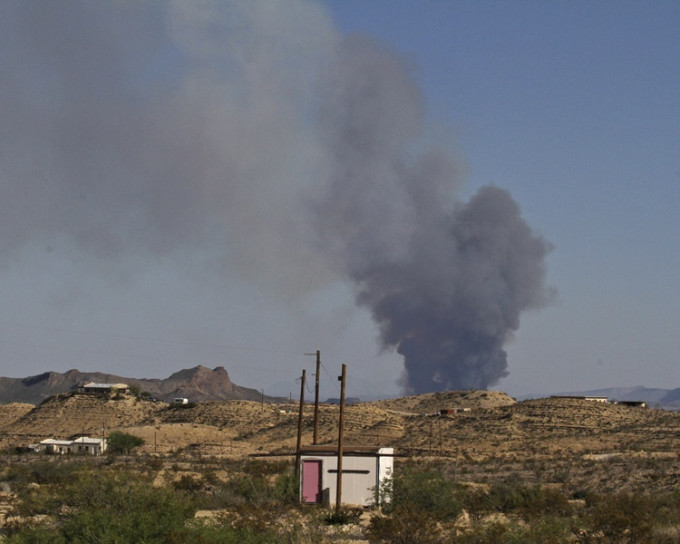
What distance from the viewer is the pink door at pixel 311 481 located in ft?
119

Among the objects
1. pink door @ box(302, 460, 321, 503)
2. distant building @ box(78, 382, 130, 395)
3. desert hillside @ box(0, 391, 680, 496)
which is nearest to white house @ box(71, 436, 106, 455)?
desert hillside @ box(0, 391, 680, 496)

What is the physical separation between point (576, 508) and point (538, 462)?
980 inches

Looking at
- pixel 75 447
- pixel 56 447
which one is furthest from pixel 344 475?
pixel 56 447

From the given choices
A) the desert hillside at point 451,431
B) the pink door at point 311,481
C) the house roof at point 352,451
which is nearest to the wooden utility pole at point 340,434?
the pink door at point 311,481

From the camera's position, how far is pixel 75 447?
259 ft

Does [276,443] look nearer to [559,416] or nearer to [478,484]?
[559,416]

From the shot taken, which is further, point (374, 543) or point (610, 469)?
point (610, 469)

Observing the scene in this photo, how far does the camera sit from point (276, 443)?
3307 inches

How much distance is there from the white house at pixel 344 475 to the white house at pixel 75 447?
45676 millimetres

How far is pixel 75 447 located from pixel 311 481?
48353 mm

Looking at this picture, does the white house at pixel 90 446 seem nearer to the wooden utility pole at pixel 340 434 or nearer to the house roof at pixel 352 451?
the house roof at pixel 352 451

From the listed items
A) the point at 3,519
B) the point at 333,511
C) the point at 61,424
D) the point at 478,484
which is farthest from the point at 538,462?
the point at 61,424

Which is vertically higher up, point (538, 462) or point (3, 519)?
point (538, 462)

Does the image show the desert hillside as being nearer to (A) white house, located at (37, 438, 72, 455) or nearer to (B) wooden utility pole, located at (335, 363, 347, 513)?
(A) white house, located at (37, 438, 72, 455)
